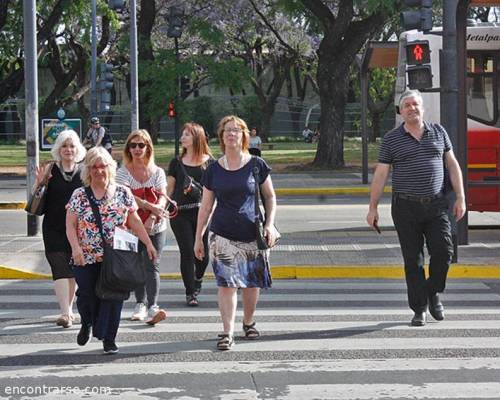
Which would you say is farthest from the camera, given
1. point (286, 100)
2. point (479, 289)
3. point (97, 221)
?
point (286, 100)

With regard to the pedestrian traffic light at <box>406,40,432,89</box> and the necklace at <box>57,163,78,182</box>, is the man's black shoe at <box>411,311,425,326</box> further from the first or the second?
the pedestrian traffic light at <box>406,40,432,89</box>

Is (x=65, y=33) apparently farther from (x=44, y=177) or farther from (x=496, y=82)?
(x=44, y=177)

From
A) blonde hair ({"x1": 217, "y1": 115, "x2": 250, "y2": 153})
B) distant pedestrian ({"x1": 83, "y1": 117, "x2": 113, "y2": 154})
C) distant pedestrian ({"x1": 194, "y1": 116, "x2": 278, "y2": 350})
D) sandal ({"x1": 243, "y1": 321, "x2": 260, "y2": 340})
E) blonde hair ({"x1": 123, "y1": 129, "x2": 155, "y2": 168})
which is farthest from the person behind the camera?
distant pedestrian ({"x1": 83, "y1": 117, "x2": 113, "y2": 154})

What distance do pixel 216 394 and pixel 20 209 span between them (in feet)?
57.6

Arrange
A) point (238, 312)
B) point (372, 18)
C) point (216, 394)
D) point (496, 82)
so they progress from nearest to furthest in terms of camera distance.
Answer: point (216, 394), point (238, 312), point (496, 82), point (372, 18)

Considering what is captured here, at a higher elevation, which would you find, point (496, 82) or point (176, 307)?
point (496, 82)

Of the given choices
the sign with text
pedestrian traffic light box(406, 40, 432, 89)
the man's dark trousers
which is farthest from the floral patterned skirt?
the sign with text

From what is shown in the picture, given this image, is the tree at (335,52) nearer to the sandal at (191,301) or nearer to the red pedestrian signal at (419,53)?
the red pedestrian signal at (419,53)

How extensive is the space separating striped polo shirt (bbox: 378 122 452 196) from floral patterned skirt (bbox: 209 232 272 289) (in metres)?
1.40

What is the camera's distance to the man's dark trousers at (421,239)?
370 inches

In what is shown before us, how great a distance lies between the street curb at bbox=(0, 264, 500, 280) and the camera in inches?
507

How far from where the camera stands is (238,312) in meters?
10.5

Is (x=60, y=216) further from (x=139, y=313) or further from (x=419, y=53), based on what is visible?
(x=419, y=53)

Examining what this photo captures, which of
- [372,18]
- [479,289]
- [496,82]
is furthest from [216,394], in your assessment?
[372,18]
